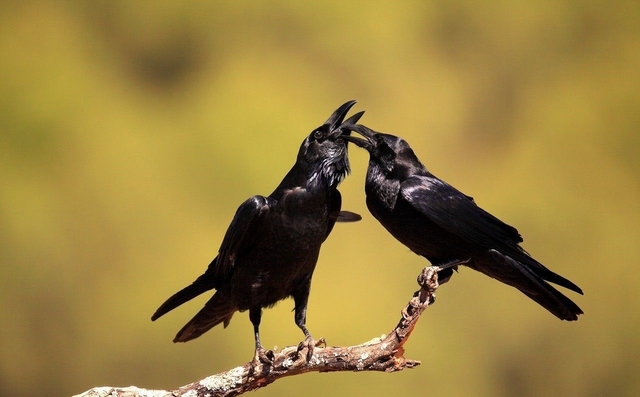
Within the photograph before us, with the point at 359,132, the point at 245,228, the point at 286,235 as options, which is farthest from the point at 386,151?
the point at 245,228

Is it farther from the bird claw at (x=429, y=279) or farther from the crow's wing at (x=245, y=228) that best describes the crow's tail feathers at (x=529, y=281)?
the crow's wing at (x=245, y=228)

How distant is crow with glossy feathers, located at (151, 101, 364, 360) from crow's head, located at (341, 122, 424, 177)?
0.06m

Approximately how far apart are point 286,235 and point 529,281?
0.87 meters

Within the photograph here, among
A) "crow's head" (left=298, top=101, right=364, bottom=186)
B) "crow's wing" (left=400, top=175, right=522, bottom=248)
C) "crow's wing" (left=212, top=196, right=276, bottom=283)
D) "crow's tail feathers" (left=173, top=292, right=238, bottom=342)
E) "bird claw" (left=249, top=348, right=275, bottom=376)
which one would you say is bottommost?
"bird claw" (left=249, top=348, right=275, bottom=376)

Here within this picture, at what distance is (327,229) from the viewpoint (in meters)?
2.60

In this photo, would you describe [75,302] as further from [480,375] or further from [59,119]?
[480,375]

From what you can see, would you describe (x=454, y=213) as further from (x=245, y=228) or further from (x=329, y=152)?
(x=245, y=228)

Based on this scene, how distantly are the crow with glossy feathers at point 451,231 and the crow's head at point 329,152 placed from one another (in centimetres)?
6

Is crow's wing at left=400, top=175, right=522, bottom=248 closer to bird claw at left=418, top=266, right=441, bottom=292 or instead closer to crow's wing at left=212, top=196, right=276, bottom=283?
bird claw at left=418, top=266, right=441, bottom=292

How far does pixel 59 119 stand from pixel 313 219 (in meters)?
1.98

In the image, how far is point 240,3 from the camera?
13.0 feet

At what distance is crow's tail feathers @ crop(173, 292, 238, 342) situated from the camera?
104 inches

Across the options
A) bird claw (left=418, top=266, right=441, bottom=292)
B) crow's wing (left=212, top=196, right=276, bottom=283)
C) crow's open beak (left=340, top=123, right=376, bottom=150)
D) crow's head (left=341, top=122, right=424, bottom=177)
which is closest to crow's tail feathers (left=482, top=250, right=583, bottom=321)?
bird claw (left=418, top=266, right=441, bottom=292)

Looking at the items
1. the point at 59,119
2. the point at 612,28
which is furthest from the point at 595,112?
the point at 59,119
